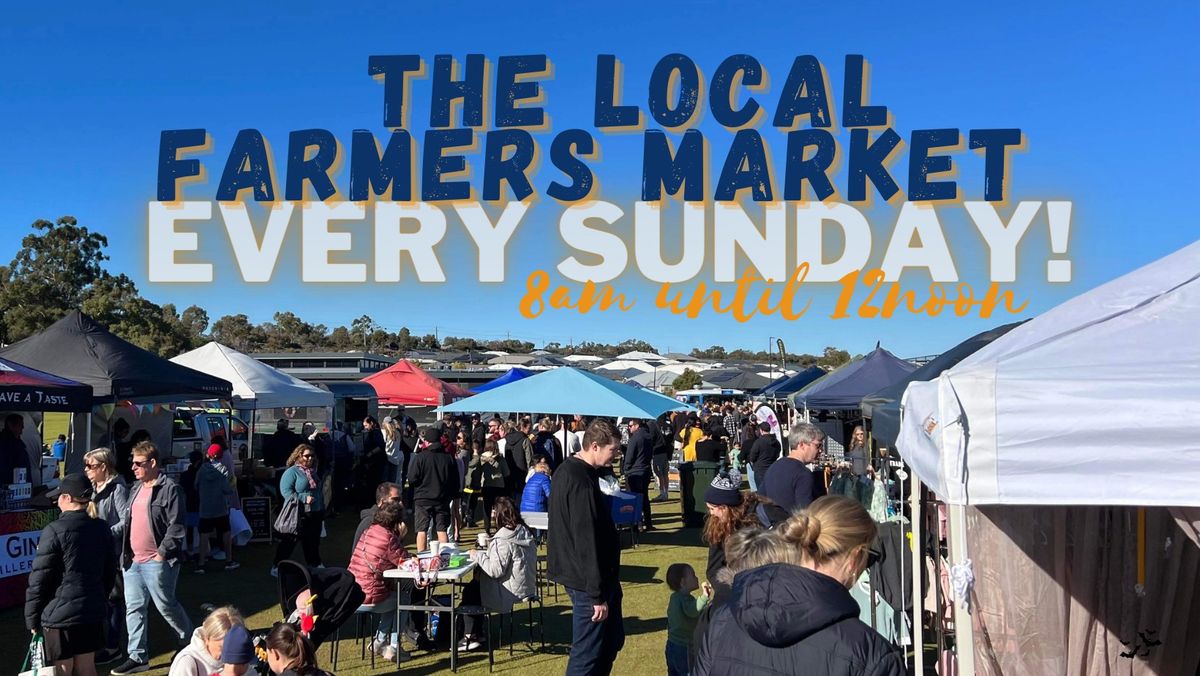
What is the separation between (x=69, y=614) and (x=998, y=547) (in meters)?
4.90

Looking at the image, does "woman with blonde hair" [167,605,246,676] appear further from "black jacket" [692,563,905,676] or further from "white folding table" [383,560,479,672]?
"black jacket" [692,563,905,676]

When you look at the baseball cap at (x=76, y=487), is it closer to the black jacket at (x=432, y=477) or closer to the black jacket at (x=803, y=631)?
the black jacket at (x=803, y=631)

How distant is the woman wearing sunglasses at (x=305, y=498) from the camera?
28.9 feet

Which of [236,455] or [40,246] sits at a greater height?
[40,246]

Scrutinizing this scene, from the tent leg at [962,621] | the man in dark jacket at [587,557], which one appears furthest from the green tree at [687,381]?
the tent leg at [962,621]

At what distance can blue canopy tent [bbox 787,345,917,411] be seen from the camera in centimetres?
1238

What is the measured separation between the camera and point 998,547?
3.76 metres

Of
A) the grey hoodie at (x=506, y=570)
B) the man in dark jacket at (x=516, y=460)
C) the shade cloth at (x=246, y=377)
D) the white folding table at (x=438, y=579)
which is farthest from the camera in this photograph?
the shade cloth at (x=246, y=377)

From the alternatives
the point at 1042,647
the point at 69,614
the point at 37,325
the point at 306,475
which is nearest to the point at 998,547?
the point at 1042,647

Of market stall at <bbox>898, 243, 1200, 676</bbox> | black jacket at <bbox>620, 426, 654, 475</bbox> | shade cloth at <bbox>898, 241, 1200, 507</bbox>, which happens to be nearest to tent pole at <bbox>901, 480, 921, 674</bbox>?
market stall at <bbox>898, 243, 1200, 676</bbox>

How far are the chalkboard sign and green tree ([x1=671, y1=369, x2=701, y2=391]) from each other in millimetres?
21966

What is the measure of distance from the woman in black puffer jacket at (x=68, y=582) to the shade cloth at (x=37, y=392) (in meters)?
3.65

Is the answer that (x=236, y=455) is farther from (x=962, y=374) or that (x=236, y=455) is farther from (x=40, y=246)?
(x=40, y=246)

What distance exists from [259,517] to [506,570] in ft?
21.5
